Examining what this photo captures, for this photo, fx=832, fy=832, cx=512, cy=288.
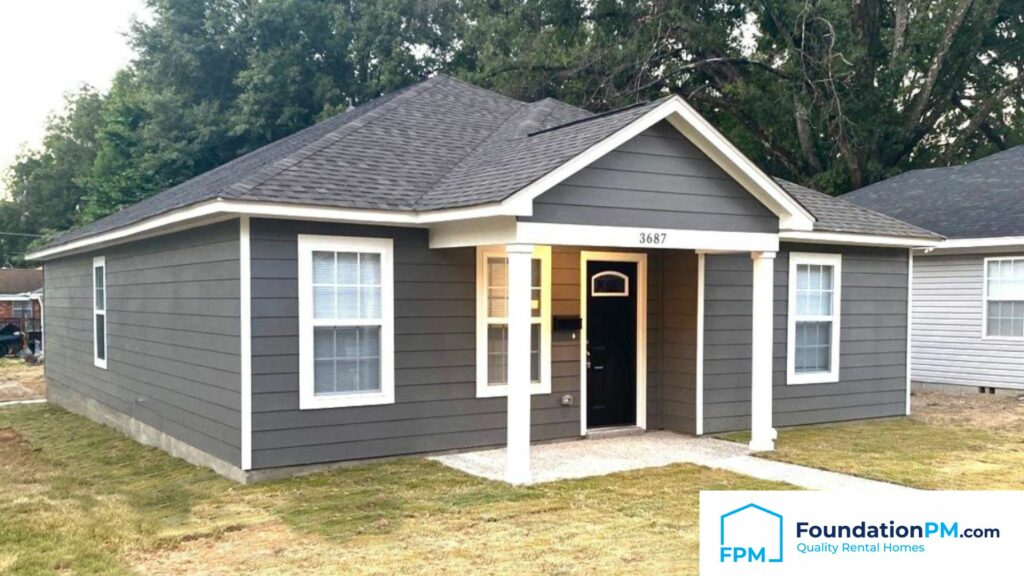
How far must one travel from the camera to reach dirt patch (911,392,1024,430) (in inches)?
450

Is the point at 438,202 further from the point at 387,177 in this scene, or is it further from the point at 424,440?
the point at 424,440

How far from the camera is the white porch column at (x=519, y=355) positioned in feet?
24.6

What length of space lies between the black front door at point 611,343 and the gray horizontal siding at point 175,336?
13.6 ft

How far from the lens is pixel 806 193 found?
12242 mm

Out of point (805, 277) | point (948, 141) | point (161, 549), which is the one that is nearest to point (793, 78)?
point (948, 141)

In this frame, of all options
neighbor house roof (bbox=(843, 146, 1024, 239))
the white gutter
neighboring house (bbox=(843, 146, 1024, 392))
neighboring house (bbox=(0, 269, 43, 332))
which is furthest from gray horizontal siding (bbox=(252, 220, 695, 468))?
neighboring house (bbox=(0, 269, 43, 332))

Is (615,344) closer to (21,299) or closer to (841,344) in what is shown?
(841,344)

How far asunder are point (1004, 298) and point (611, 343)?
8.24m

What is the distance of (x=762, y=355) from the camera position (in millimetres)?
9273

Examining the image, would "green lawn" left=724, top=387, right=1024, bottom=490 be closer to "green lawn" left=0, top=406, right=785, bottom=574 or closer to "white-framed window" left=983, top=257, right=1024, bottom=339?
"green lawn" left=0, top=406, right=785, bottom=574

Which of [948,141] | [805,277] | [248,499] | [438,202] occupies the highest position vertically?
[948,141]

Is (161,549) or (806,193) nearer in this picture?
(161,549)

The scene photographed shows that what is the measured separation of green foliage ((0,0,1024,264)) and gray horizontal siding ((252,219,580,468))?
14402 millimetres

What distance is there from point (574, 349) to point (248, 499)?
4.09m
